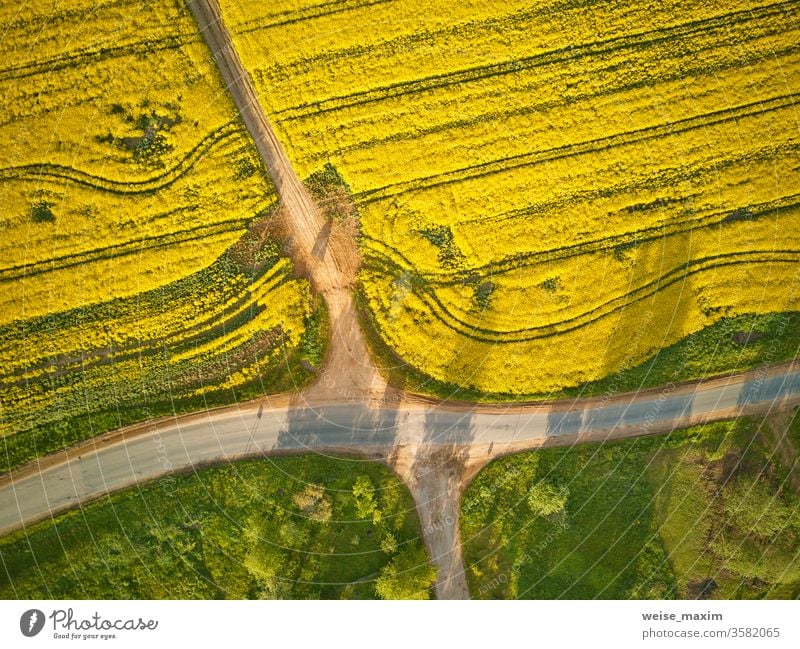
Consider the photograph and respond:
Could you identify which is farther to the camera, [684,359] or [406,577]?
[684,359]

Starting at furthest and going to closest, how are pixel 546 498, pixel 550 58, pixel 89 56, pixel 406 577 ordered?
pixel 550 58
pixel 89 56
pixel 546 498
pixel 406 577

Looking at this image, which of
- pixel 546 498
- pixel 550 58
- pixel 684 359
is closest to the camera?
pixel 546 498

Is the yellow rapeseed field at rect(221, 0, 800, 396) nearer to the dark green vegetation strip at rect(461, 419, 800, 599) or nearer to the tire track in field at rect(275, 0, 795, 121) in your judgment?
the tire track in field at rect(275, 0, 795, 121)

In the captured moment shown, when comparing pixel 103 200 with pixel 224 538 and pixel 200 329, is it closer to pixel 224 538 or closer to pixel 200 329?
pixel 200 329

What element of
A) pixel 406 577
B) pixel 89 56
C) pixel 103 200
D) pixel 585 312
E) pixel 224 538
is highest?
pixel 89 56

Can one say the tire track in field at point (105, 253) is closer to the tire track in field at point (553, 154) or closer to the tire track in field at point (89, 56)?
the tire track in field at point (89, 56)

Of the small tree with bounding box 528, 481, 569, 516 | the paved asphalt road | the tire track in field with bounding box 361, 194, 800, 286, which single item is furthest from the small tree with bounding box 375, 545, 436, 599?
the tire track in field with bounding box 361, 194, 800, 286

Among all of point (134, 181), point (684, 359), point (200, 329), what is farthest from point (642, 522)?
point (134, 181)
